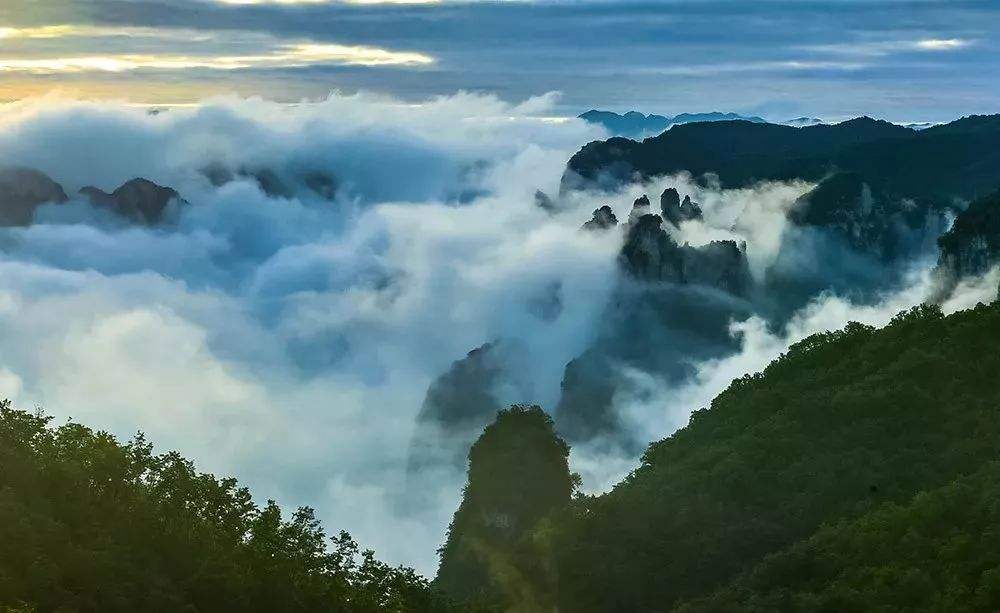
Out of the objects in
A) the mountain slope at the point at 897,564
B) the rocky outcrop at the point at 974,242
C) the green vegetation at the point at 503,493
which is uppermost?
the rocky outcrop at the point at 974,242

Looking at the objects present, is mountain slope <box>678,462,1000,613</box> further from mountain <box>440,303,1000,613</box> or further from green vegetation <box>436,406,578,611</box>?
green vegetation <box>436,406,578,611</box>

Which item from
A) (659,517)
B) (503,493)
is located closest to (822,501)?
(659,517)

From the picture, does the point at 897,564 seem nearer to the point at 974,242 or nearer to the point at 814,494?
the point at 814,494

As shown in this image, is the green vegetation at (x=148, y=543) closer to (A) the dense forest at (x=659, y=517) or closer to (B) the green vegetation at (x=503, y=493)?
(A) the dense forest at (x=659, y=517)

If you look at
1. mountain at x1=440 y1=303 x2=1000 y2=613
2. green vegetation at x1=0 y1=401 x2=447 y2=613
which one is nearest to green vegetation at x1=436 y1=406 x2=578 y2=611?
mountain at x1=440 y1=303 x2=1000 y2=613

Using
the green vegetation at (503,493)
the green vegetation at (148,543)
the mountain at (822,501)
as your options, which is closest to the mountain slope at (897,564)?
the mountain at (822,501)

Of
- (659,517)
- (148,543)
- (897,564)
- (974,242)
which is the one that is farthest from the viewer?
(974,242)
